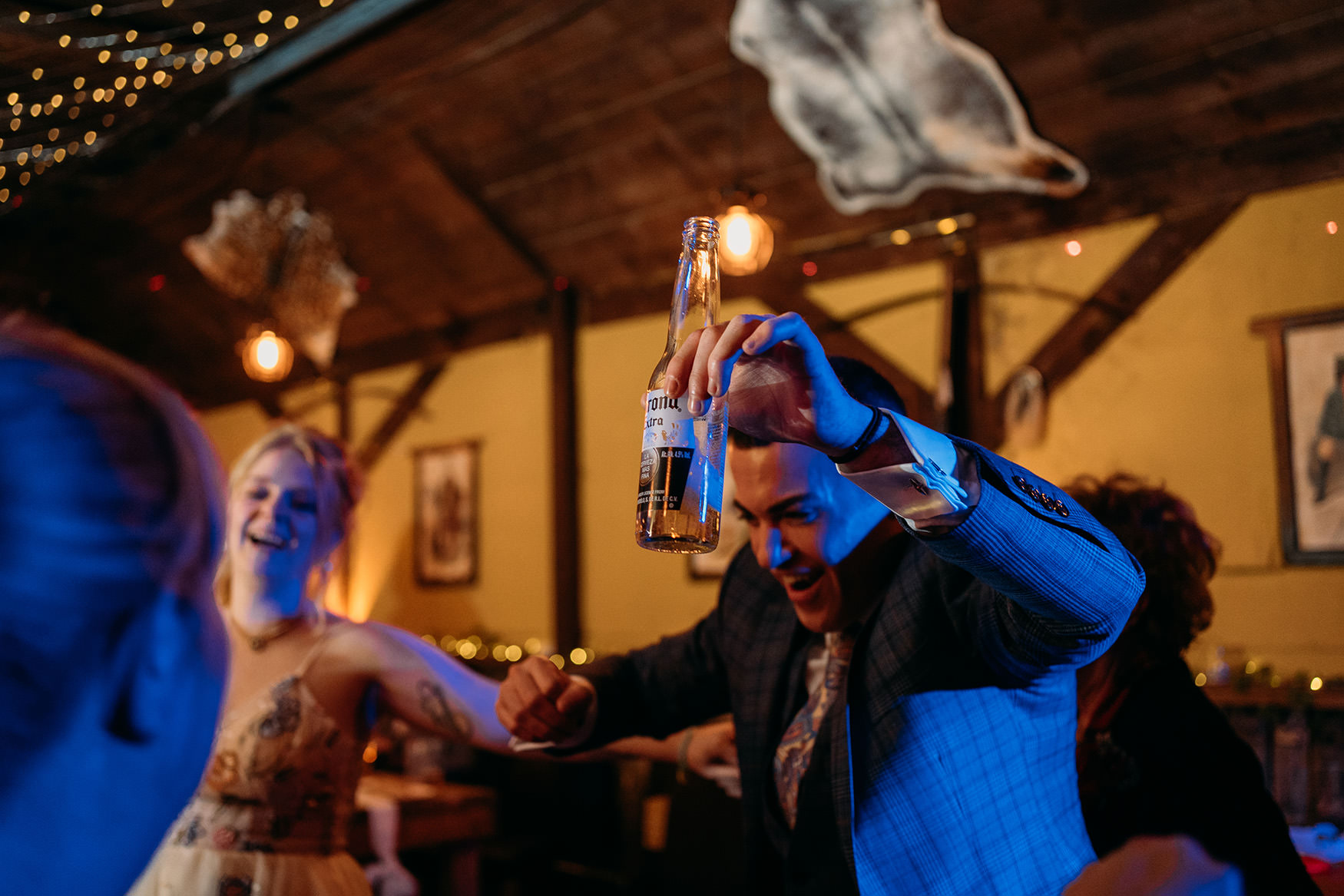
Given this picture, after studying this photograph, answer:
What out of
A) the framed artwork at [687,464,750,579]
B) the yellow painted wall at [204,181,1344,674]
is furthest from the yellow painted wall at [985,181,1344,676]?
the framed artwork at [687,464,750,579]

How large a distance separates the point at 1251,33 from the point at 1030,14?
752mm

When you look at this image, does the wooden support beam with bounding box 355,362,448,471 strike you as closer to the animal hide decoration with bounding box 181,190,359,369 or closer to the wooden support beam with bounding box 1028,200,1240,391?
the animal hide decoration with bounding box 181,190,359,369

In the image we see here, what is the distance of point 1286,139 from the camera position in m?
3.96

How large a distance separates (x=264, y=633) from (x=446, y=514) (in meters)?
5.67

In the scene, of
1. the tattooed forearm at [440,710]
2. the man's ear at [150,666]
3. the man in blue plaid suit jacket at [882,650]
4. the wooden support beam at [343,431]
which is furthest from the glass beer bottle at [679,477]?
the wooden support beam at [343,431]

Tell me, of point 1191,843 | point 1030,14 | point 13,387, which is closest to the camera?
point 1191,843

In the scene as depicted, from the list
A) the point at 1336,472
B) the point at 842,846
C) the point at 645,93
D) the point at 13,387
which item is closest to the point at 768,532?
the point at 842,846

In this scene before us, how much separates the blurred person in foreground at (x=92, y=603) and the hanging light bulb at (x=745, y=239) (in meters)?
3.63

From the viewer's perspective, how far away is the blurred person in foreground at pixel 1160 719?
1.84 m

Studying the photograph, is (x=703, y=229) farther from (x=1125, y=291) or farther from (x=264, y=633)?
(x=1125, y=291)

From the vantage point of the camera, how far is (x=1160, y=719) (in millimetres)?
1987

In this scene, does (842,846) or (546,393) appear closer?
(842,846)

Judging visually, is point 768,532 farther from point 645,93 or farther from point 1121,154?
point 645,93

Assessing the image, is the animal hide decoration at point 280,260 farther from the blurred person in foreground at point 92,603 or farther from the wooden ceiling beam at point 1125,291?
the blurred person in foreground at point 92,603
